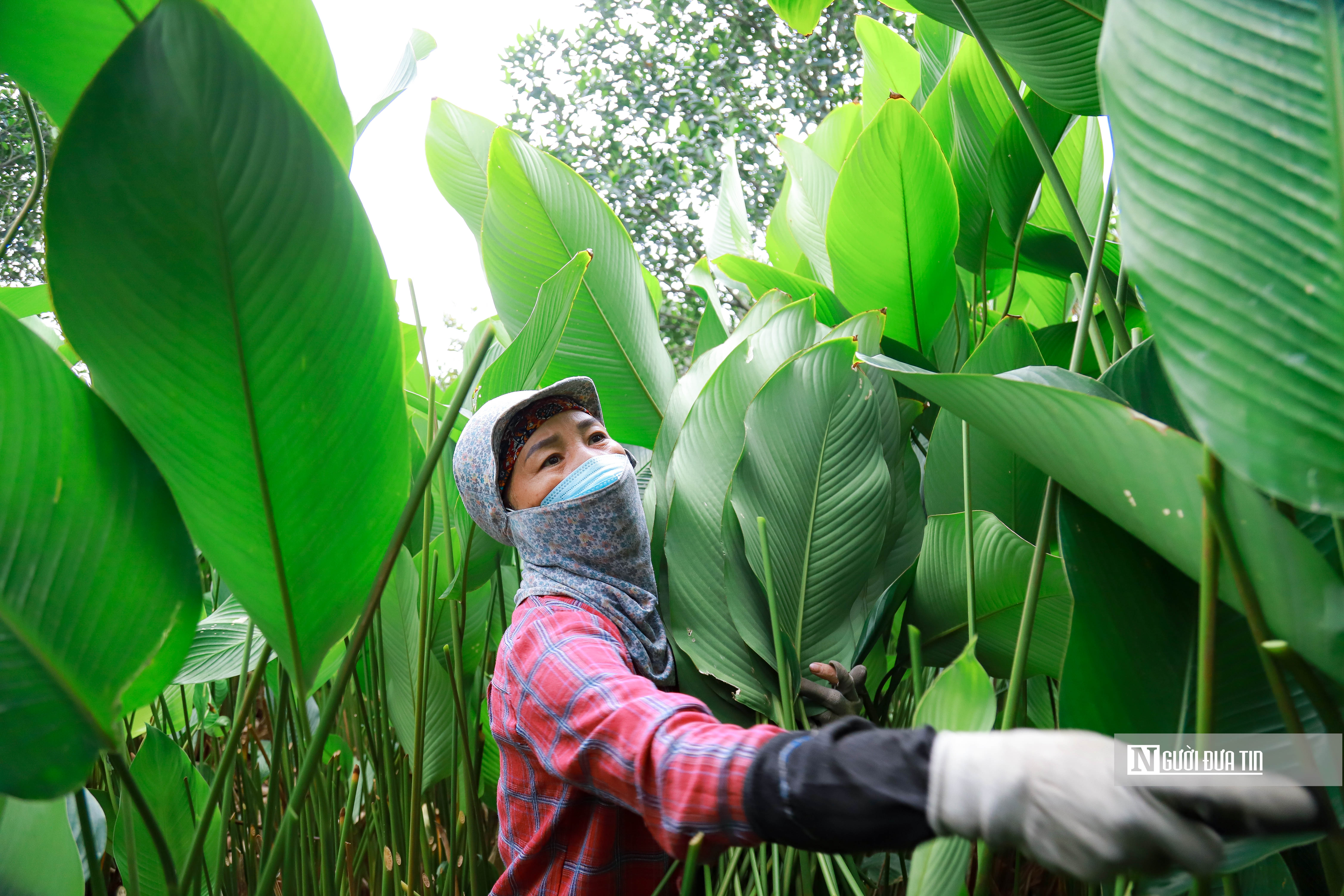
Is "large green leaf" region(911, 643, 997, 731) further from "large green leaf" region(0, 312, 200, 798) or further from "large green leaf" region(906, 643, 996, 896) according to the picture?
"large green leaf" region(0, 312, 200, 798)

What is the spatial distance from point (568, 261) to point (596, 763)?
44 cm

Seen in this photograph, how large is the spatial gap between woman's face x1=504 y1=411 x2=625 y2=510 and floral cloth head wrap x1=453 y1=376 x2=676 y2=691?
13mm

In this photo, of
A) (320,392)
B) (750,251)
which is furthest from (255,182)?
(750,251)

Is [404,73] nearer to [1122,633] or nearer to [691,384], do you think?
[691,384]

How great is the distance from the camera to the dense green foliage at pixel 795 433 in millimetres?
258

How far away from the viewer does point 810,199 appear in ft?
2.87

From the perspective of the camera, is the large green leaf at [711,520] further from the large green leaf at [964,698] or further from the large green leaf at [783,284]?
the large green leaf at [964,698]

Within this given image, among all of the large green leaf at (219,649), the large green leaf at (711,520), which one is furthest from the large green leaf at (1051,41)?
the large green leaf at (219,649)

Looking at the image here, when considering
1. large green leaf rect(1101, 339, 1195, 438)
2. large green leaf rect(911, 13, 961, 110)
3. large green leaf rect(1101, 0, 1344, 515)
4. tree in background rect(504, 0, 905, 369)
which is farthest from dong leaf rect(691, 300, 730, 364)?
tree in background rect(504, 0, 905, 369)

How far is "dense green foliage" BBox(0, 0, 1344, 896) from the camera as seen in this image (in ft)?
0.85

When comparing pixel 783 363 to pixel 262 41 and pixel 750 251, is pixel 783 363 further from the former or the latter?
pixel 750 251

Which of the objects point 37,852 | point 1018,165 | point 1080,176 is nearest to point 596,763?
point 37,852

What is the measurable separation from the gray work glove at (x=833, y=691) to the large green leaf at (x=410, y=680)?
351mm

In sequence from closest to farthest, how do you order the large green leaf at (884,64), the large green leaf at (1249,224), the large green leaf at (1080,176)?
the large green leaf at (1249,224), the large green leaf at (1080,176), the large green leaf at (884,64)
